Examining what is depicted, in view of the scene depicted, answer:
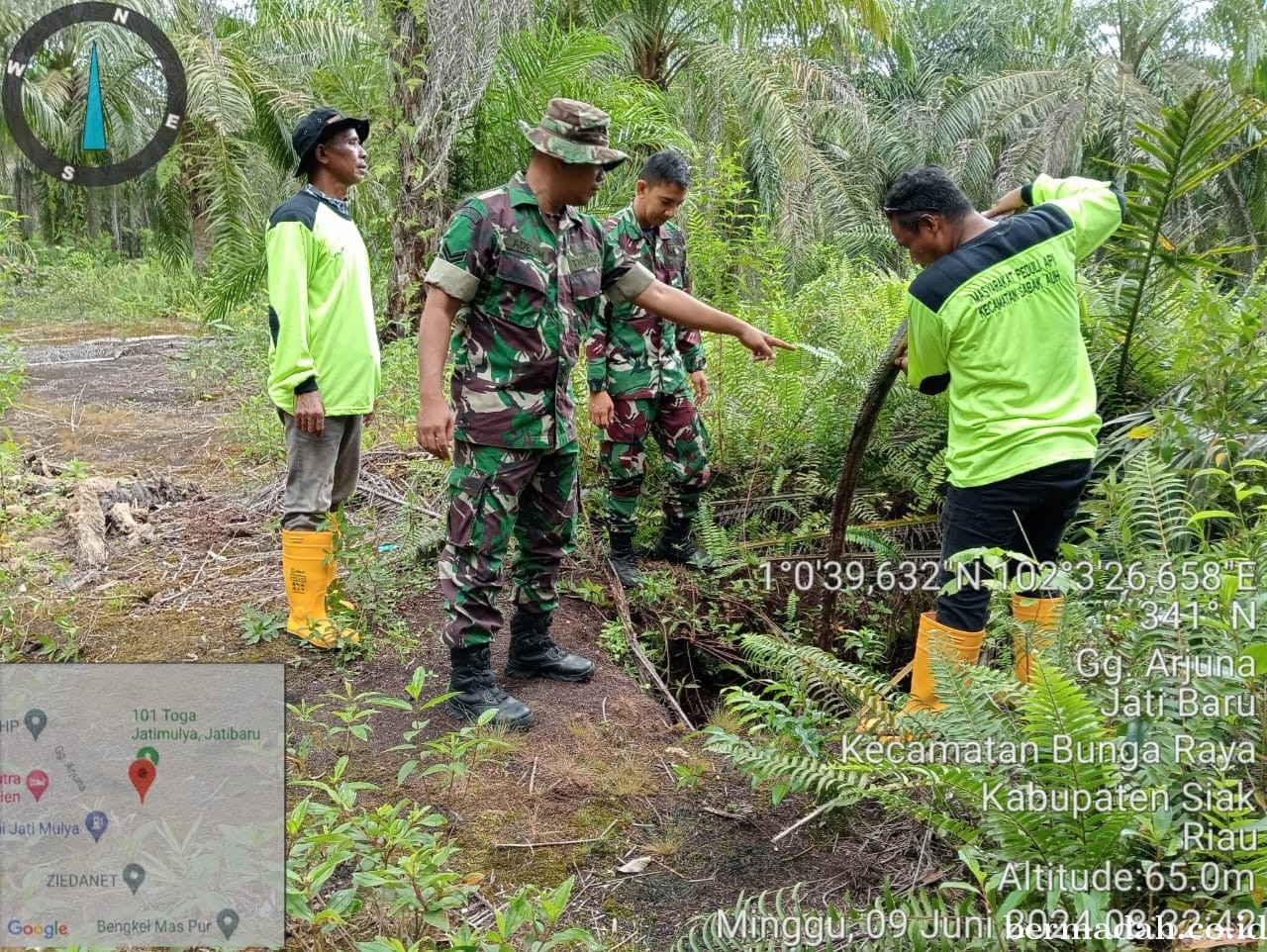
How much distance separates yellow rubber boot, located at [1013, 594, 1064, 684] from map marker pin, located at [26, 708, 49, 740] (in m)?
2.61

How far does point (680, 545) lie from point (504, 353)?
7.78 ft

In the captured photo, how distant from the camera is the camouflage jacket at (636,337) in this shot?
16.4 ft

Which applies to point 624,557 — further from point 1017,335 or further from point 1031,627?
point 1031,627

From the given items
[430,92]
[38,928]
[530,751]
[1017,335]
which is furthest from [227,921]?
[430,92]

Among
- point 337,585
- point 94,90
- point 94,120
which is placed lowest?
point 337,585

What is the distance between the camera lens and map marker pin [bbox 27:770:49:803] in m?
2.50

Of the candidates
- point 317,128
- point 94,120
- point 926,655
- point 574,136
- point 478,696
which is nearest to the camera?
point 926,655

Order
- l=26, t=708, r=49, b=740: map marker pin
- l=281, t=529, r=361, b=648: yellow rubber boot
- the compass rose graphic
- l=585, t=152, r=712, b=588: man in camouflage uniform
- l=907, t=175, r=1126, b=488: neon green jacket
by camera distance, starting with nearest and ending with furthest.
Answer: l=26, t=708, r=49, b=740: map marker pin
l=907, t=175, r=1126, b=488: neon green jacket
l=281, t=529, r=361, b=648: yellow rubber boot
l=585, t=152, r=712, b=588: man in camouflage uniform
the compass rose graphic

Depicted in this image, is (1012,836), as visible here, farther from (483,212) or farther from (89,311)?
(89,311)

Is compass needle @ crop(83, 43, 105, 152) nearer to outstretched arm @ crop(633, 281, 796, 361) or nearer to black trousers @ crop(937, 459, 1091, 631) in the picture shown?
outstretched arm @ crop(633, 281, 796, 361)

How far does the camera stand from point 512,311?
3363 mm

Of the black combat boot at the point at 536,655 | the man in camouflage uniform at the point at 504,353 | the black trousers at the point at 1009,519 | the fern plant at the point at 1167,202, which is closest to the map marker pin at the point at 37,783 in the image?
the man in camouflage uniform at the point at 504,353

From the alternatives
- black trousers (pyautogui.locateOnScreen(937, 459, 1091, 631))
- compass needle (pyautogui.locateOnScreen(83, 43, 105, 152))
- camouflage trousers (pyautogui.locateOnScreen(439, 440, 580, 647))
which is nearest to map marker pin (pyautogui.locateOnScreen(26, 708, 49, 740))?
camouflage trousers (pyautogui.locateOnScreen(439, 440, 580, 647))

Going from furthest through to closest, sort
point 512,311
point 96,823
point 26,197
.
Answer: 1. point 26,197
2. point 512,311
3. point 96,823
